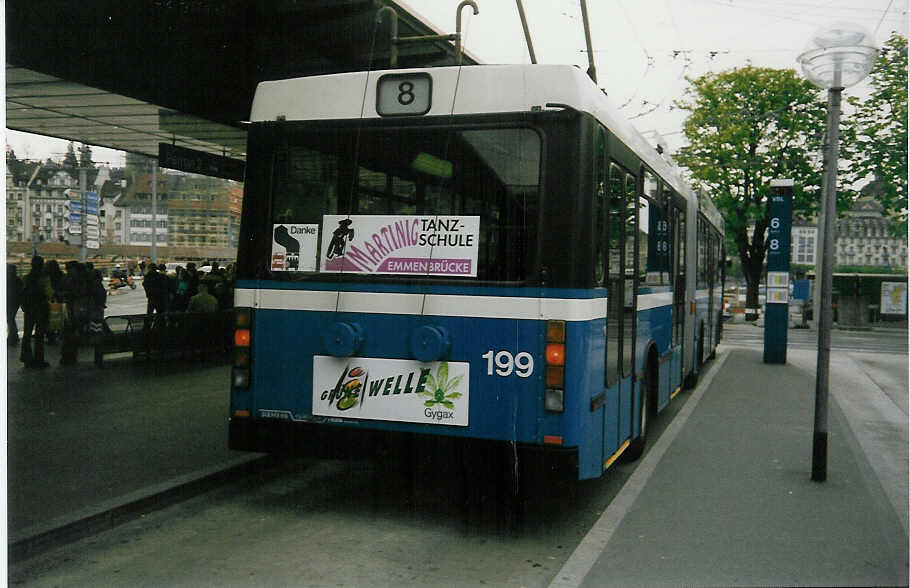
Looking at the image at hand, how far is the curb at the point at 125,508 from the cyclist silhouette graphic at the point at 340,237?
217cm

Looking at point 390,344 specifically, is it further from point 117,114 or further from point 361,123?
point 117,114

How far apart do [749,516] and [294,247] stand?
12.0 ft

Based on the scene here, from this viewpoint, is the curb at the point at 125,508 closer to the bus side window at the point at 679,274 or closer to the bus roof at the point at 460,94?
the bus roof at the point at 460,94

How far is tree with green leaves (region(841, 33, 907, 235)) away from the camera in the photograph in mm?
6258

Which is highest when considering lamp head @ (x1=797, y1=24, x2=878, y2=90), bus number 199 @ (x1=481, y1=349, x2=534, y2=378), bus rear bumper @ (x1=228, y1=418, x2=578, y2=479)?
lamp head @ (x1=797, y1=24, x2=878, y2=90)

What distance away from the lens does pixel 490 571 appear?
16.2 ft

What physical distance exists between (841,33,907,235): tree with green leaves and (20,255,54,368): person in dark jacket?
36.7ft

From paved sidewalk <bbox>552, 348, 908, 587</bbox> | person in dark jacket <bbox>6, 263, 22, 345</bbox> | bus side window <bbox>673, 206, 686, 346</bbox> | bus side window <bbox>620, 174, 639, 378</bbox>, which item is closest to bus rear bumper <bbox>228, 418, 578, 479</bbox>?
paved sidewalk <bbox>552, 348, 908, 587</bbox>

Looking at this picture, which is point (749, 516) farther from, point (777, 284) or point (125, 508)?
point (777, 284)

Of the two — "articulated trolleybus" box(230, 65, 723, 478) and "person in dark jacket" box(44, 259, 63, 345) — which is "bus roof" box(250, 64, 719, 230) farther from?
"person in dark jacket" box(44, 259, 63, 345)

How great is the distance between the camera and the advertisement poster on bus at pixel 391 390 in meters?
5.46

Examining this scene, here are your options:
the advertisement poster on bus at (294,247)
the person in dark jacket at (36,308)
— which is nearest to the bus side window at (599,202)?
the advertisement poster on bus at (294,247)

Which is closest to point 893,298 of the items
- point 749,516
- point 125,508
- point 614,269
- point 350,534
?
point 749,516

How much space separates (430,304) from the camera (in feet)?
18.0
